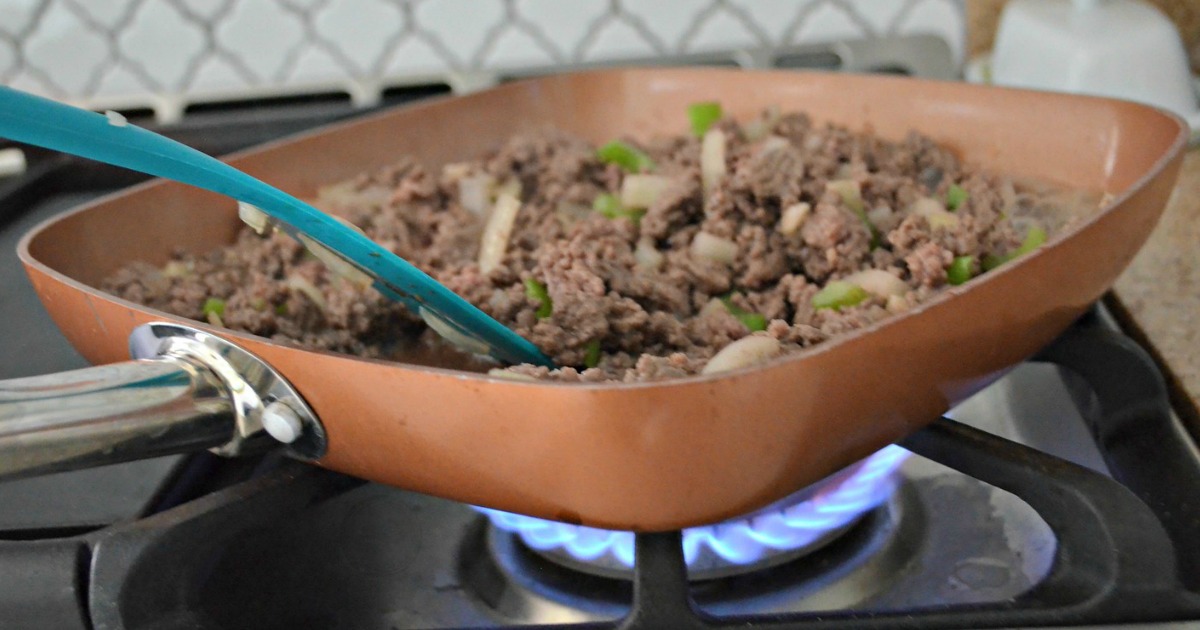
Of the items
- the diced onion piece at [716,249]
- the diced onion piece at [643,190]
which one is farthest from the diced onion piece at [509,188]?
the diced onion piece at [716,249]

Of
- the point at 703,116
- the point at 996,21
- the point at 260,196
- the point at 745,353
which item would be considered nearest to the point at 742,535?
the point at 745,353

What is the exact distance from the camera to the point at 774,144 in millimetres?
811

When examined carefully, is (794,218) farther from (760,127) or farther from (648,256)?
(760,127)

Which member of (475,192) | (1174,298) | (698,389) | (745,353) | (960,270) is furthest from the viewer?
(475,192)

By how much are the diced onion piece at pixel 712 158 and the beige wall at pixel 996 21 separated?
1.61 ft

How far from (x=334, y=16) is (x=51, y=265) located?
58 centimetres

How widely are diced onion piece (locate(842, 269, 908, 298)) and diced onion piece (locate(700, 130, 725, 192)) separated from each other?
169 millimetres

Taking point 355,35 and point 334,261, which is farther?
point 355,35

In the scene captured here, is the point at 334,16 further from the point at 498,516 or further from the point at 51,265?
the point at 498,516

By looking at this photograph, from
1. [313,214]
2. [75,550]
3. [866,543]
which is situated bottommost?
[866,543]

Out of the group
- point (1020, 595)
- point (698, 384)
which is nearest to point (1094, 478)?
point (1020, 595)

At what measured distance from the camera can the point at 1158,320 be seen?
0.73m

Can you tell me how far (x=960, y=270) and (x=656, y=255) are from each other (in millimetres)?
207

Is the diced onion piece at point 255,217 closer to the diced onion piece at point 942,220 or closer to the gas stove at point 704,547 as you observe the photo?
the gas stove at point 704,547
